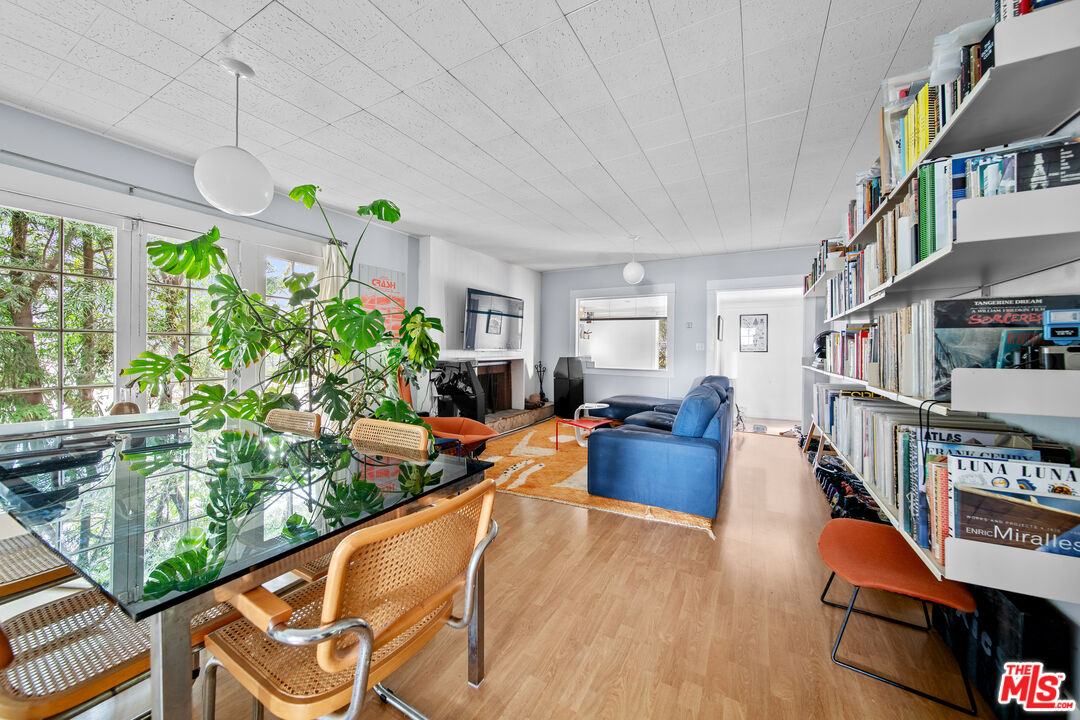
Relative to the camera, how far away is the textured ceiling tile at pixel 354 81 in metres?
1.87

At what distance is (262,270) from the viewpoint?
3.43m

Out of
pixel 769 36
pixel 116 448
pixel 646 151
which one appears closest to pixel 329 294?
pixel 116 448

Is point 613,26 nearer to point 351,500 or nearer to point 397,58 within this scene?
point 397,58

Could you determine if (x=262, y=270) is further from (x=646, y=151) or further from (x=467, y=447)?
(x=646, y=151)

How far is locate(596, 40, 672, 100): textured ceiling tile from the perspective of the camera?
1.78 meters

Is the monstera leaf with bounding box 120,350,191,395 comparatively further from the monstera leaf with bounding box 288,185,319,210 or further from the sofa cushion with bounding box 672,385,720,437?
the sofa cushion with bounding box 672,385,720,437

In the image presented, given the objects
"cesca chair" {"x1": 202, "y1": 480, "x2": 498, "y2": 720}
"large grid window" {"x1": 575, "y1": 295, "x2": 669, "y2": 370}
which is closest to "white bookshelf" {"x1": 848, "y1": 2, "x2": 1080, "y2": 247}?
"cesca chair" {"x1": 202, "y1": 480, "x2": 498, "y2": 720}

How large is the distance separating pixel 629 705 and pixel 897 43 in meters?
2.84

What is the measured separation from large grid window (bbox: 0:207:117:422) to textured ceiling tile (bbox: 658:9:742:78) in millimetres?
3536

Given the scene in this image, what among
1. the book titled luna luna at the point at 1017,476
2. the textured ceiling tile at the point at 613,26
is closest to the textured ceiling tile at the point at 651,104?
the textured ceiling tile at the point at 613,26

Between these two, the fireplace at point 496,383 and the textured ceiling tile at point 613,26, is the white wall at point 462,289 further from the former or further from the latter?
the textured ceiling tile at point 613,26

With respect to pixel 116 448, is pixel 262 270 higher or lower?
higher

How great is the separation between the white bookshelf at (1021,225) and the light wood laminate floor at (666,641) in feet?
2.43

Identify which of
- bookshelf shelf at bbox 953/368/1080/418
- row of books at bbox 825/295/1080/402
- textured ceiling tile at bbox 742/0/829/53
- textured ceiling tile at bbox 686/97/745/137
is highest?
textured ceiling tile at bbox 686/97/745/137
